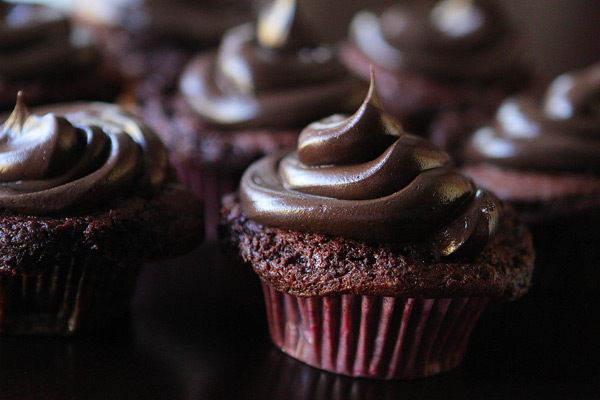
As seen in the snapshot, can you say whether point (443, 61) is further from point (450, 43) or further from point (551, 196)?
point (551, 196)

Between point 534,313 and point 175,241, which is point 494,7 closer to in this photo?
point 534,313

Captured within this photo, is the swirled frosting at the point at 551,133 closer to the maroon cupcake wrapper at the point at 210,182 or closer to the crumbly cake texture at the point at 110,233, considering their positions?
the maroon cupcake wrapper at the point at 210,182

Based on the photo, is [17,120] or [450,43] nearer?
[17,120]

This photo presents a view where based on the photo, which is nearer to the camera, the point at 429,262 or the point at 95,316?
the point at 429,262

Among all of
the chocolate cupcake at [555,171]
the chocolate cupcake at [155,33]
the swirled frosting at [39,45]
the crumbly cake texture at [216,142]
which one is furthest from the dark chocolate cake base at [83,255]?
the chocolate cupcake at [155,33]

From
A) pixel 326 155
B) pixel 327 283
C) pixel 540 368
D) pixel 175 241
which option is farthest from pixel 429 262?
pixel 175 241

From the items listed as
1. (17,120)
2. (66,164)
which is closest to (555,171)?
(66,164)
